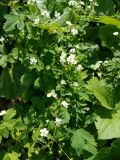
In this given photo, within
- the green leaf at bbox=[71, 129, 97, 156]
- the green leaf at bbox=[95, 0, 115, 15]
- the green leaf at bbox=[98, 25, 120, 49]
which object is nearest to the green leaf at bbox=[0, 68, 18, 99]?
the green leaf at bbox=[71, 129, 97, 156]

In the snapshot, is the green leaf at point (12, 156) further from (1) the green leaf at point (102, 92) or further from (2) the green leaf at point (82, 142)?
(1) the green leaf at point (102, 92)

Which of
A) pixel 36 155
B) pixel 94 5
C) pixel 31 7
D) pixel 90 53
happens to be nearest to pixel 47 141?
pixel 36 155

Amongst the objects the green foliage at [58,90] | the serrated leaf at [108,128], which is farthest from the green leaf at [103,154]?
the serrated leaf at [108,128]

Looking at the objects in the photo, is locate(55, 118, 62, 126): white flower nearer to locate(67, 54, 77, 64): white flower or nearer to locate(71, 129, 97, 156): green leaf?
locate(71, 129, 97, 156): green leaf

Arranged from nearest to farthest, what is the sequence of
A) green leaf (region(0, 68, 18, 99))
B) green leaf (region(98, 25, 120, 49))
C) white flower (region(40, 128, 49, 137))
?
white flower (region(40, 128, 49, 137)) < green leaf (region(0, 68, 18, 99)) < green leaf (region(98, 25, 120, 49))

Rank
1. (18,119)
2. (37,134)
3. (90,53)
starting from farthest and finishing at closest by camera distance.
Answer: (90,53)
(18,119)
(37,134)

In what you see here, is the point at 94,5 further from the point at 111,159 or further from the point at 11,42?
the point at 111,159

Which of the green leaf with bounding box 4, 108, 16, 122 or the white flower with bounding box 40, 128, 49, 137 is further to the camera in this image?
the green leaf with bounding box 4, 108, 16, 122

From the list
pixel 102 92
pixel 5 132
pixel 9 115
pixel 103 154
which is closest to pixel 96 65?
pixel 102 92
